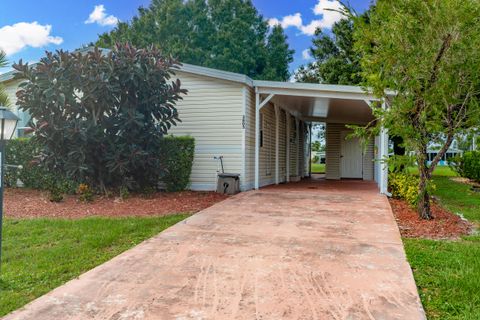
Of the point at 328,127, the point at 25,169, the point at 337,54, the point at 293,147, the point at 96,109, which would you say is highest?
the point at 337,54

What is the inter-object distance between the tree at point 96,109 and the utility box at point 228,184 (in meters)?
1.74

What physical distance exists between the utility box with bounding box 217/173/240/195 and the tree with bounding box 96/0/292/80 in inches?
657

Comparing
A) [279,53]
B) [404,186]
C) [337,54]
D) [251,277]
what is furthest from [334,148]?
[251,277]

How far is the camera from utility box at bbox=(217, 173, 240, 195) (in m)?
9.35

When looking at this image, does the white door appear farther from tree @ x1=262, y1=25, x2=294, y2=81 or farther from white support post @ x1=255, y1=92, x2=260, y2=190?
tree @ x1=262, y1=25, x2=294, y2=81

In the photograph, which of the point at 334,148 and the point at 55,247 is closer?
the point at 55,247

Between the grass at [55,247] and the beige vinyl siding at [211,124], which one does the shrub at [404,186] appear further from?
the grass at [55,247]

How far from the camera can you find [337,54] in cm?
2122

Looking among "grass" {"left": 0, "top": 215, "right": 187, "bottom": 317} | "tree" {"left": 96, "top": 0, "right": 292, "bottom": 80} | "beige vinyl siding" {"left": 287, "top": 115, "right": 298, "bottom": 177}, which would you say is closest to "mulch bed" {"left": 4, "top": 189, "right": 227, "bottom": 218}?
"grass" {"left": 0, "top": 215, "right": 187, "bottom": 317}

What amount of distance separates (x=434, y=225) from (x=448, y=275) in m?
2.70

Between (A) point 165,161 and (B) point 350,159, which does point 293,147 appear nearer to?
(B) point 350,159

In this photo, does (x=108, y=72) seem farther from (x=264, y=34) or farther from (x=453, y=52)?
(x=264, y=34)

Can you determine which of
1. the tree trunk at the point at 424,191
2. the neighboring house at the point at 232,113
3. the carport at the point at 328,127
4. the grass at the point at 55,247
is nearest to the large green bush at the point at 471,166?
the carport at the point at 328,127

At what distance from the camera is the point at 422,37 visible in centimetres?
605
